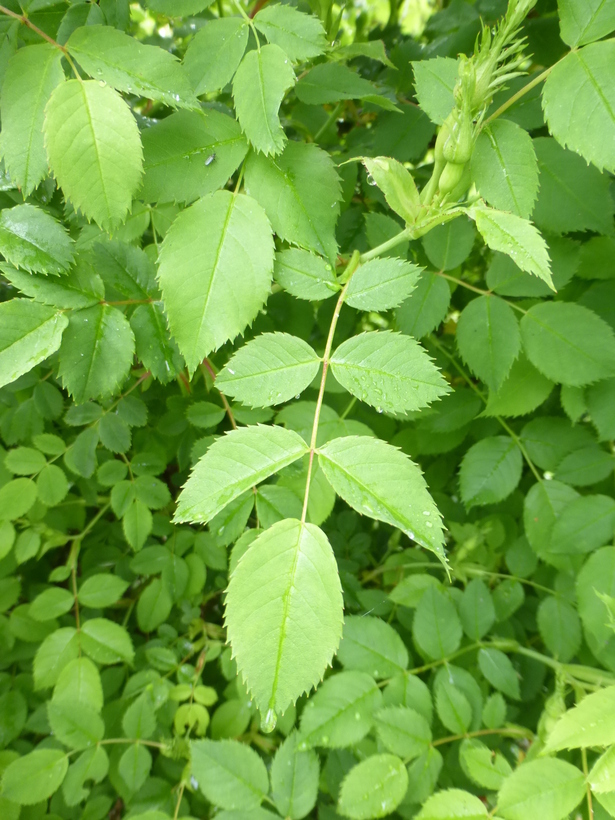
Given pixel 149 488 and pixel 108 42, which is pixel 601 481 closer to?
pixel 149 488

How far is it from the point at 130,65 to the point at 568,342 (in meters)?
0.95

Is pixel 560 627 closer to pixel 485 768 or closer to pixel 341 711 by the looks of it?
pixel 485 768

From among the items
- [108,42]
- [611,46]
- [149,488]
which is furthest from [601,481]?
[108,42]

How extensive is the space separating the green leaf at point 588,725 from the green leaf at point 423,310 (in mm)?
708

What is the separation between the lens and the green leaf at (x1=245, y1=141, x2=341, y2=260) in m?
0.85

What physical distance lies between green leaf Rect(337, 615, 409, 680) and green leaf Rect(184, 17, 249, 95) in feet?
3.59

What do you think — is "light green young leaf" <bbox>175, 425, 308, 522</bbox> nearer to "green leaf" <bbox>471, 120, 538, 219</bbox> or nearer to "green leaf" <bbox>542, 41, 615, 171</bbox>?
"green leaf" <bbox>471, 120, 538, 219</bbox>

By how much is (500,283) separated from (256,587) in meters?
0.84

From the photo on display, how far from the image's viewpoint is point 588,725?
80 centimetres

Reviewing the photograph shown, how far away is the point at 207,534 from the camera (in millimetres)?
1298

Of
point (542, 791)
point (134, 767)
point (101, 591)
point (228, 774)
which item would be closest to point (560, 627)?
point (542, 791)

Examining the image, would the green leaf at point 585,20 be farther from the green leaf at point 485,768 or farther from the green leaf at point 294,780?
the green leaf at point 294,780

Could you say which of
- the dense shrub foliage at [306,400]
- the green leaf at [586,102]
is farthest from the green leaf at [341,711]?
the green leaf at [586,102]

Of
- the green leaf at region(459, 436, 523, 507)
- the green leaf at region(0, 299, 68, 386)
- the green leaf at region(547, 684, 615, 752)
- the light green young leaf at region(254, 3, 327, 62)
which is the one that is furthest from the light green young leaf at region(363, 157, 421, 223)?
the green leaf at region(547, 684, 615, 752)
